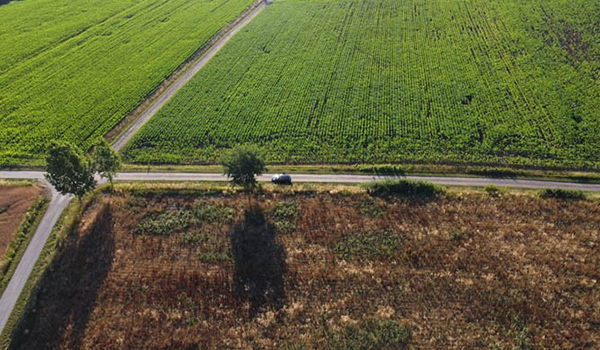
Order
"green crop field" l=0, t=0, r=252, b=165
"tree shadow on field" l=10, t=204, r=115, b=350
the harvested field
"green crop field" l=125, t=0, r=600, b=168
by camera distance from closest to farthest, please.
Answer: the harvested field → "tree shadow on field" l=10, t=204, r=115, b=350 → "green crop field" l=125, t=0, r=600, b=168 → "green crop field" l=0, t=0, r=252, b=165

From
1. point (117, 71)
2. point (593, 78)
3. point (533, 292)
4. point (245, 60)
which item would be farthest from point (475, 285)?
point (117, 71)

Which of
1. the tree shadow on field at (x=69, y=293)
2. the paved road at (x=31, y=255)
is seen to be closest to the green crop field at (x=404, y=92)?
the paved road at (x=31, y=255)

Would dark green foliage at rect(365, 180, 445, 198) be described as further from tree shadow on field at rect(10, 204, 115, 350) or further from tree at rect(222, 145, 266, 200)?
tree shadow on field at rect(10, 204, 115, 350)

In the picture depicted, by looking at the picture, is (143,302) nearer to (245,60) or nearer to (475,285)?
(475,285)

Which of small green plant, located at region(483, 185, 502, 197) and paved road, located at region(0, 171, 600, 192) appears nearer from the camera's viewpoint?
small green plant, located at region(483, 185, 502, 197)

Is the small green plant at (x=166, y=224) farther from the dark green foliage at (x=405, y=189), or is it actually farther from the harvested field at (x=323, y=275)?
the dark green foliage at (x=405, y=189)

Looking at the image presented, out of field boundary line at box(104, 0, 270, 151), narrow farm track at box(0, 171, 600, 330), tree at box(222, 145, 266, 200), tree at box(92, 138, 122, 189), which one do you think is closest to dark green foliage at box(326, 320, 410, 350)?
tree at box(222, 145, 266, 200)

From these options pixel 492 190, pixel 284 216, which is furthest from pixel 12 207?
pixel 492 190
